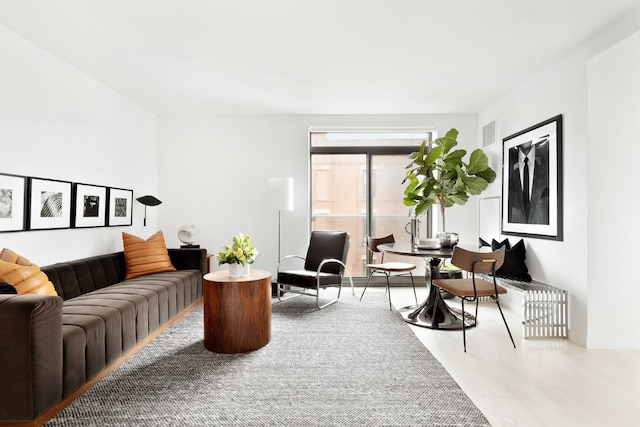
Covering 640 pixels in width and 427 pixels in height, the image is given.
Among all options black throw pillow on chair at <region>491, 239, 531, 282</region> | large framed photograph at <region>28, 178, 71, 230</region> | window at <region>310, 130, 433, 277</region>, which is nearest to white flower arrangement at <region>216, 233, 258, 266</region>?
large framed photograph at <region>28, 178, 71, 230</region>

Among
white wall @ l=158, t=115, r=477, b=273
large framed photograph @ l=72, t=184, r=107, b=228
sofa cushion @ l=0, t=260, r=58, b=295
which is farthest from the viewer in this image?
white wall @ l=158, t=115, r=477, b=273

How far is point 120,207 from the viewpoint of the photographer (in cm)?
473

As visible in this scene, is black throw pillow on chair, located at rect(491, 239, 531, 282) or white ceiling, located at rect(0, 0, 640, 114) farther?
black throw pillow on chair, located at rect(491, 239, 531, 282)

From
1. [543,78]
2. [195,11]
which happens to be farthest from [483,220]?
[195,11]

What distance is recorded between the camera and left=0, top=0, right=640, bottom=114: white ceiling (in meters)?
2.78

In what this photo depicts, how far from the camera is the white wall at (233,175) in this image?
18.8 ft

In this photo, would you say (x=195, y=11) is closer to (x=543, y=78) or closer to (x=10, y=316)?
(x=10, y=316)

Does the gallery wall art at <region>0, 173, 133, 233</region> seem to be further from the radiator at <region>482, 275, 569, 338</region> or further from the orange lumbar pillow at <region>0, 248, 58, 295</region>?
the radiator at <region>482, 275, 569, 338</region>

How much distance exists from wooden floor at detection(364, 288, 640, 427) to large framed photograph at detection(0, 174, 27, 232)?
12.2 ft

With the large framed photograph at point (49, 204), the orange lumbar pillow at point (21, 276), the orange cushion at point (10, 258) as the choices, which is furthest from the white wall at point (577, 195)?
the large framed photograph at point (49, 204)

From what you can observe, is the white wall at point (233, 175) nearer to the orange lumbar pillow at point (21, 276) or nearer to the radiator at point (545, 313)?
the radiator at point (545, 313)

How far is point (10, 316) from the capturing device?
77.2 inches

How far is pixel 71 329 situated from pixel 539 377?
3206 millimetres

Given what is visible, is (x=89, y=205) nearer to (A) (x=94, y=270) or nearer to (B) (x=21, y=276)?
(A) (x=94, y=270)
